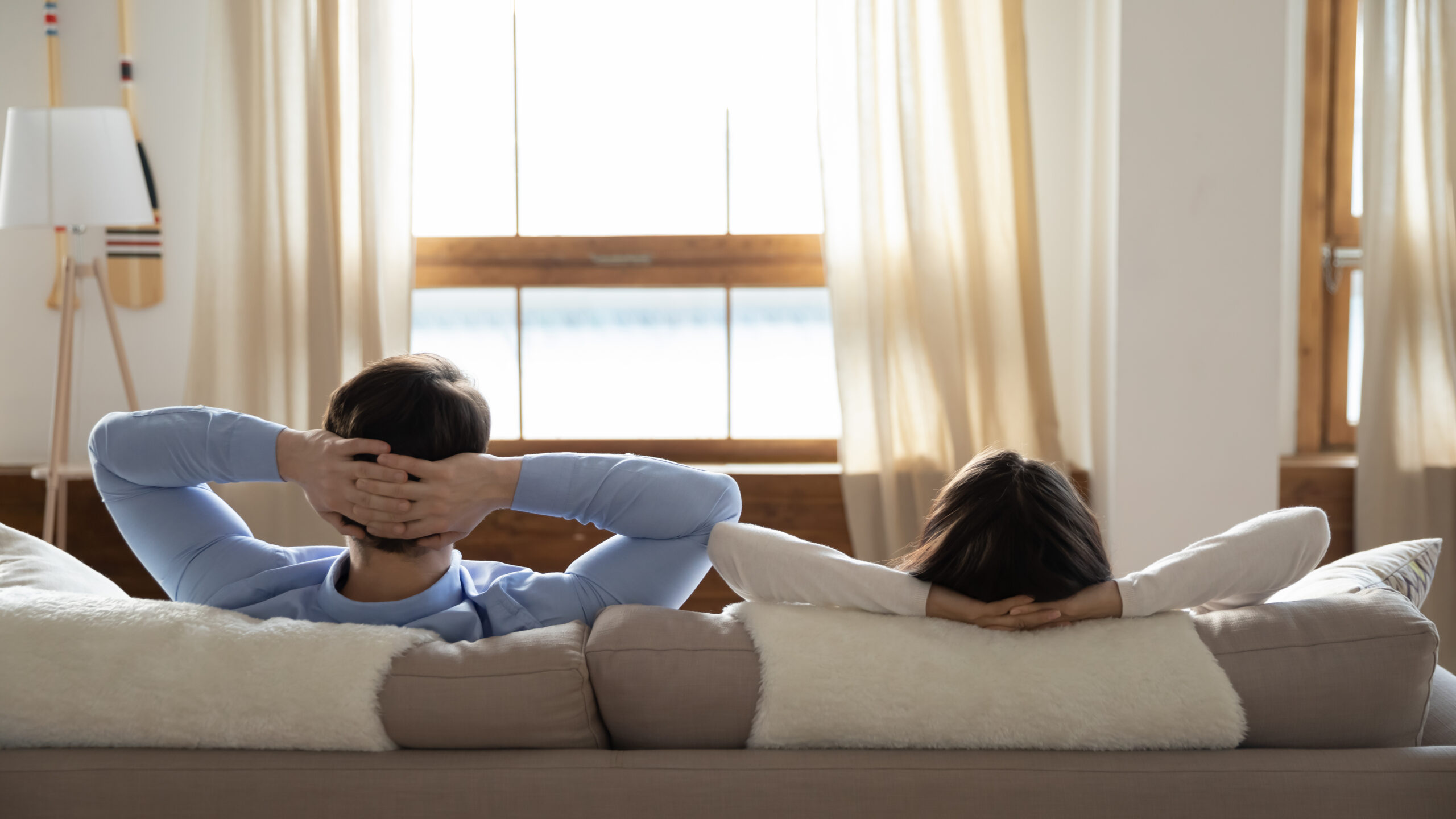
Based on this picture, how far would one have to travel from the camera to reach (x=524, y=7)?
10.0 feet

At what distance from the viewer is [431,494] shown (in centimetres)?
101

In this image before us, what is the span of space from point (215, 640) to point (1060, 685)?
2.51ft

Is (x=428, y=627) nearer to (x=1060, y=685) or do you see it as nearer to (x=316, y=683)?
(x=316, y=683)

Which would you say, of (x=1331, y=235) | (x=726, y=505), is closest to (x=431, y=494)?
(x=726, y=505)

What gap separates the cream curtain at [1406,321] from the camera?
2809 millimetres

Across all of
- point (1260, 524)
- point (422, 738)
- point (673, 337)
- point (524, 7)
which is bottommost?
point (422, 738)

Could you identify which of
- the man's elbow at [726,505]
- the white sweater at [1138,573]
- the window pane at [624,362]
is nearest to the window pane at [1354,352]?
the window pane at [624,362]

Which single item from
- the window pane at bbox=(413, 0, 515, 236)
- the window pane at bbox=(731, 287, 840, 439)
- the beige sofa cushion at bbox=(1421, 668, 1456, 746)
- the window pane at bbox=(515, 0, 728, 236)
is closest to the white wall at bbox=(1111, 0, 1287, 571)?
the window pane at bbox=(731, 287, 840, 439)

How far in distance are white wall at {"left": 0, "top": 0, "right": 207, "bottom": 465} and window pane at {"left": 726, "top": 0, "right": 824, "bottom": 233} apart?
167 centimetres

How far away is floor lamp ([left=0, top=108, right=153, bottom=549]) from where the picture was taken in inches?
99.3

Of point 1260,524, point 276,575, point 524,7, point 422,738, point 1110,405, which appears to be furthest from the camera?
point 524,7

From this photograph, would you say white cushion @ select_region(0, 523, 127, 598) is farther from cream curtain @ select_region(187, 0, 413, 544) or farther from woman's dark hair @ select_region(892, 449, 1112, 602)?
cream curtain @ select_region(187, 0, 413, 544)

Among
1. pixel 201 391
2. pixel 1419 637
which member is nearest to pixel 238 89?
pixel 201 391

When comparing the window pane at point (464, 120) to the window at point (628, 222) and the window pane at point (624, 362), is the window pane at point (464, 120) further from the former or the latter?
the window pane at point (624, 362)
